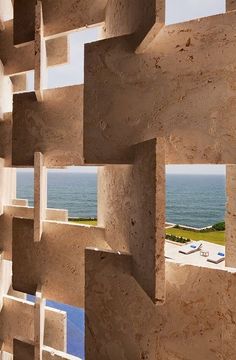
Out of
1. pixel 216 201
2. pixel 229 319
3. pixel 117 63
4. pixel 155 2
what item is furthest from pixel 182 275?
pixel 216 201

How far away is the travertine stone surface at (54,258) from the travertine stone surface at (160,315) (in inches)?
24.4

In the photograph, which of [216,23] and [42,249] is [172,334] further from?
[216,23]

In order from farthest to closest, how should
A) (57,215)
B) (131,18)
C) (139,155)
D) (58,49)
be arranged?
(57,215), (58,49), (131,18), (139,155)

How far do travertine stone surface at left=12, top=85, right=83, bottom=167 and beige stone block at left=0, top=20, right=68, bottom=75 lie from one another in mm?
677

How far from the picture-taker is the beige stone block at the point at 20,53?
3.45 metres

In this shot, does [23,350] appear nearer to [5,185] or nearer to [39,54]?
[5,185]

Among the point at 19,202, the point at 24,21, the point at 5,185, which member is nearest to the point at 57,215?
the point at 5,185

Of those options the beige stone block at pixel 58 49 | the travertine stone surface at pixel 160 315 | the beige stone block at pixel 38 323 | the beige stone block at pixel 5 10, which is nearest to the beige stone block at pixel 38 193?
the beige stone block at pixel 38 323

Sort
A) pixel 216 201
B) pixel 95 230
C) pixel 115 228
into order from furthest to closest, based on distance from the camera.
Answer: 1. pixel 216 201
2. pixel 95 230
3. pixel 115 228

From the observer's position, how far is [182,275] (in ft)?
7.30

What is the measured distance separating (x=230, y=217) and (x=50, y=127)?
2.25 m

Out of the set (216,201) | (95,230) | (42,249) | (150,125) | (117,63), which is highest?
(117,63)

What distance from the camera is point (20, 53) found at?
361 cm

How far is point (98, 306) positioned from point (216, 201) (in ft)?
207
